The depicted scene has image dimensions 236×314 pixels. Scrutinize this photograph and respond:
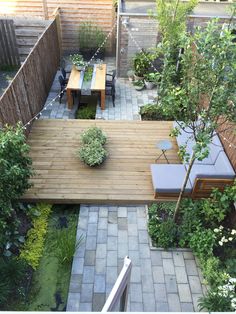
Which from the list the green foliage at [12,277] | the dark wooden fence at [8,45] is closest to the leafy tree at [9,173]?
the green foliage at [12,277]

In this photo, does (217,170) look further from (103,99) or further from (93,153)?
(103,99)

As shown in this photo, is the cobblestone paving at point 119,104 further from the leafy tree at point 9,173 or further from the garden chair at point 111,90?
the leafy tree at point 9,173

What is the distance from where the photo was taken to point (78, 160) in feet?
24.8

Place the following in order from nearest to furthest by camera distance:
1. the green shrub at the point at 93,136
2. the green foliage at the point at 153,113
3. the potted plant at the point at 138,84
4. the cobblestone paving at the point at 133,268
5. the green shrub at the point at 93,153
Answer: the cobblestone paving at the point at 133,268 < the green shrub at the point at 93,153 < the green shrub at the point at 93,136 < the green foliage at the point at 153,113 < the potted plant at the point at 138,84

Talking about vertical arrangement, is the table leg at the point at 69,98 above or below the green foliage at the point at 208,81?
below

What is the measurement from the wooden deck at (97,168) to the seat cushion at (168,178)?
36 cm

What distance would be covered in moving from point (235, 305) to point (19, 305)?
336 centimetres

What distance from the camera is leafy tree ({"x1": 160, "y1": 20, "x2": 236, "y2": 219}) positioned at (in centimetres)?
429

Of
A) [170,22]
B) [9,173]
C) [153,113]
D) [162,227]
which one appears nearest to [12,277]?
[9,173]

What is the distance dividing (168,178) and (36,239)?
9.82 ft

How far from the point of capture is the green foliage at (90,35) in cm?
1245

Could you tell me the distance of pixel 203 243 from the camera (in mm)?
5645

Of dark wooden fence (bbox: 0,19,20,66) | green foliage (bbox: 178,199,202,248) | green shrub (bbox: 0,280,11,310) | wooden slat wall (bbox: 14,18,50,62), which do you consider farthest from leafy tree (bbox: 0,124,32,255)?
dark wooden fence (bbox: 0,19,20,66)

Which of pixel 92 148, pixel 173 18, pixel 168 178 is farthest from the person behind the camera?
pixel 173 18
